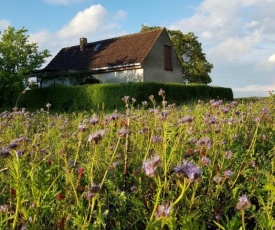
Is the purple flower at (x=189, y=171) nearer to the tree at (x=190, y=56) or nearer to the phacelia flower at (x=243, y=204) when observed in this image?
the phacelia flower at (x=243, y=204)

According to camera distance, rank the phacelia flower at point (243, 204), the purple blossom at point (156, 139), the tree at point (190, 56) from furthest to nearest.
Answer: the tree at point (190, 56) → the purple blossom at point (156, 139) → the phacelia flower at point (243, 204)

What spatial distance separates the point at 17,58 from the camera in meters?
29.1

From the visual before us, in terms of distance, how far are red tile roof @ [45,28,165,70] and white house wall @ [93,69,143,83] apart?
0.68 meters

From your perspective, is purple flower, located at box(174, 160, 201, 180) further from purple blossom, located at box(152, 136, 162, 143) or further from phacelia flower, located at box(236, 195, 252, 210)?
purple blossom, located at box(152, 136, 162, 143)

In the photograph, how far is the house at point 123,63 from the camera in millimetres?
30000

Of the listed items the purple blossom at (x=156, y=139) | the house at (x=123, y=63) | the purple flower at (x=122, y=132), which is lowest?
the purple blossom at (x=156, y=139)

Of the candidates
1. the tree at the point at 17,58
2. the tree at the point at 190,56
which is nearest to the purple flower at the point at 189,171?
the tree at the point at 17,58

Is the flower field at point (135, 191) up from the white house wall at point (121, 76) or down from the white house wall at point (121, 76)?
down

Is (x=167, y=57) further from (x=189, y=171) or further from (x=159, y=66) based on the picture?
(x=189, y=171)

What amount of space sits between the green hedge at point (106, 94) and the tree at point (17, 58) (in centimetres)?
124

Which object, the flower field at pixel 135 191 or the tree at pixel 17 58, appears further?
the tree at pixel 17 58

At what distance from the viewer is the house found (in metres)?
30.0

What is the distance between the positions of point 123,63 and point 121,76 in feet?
3.42

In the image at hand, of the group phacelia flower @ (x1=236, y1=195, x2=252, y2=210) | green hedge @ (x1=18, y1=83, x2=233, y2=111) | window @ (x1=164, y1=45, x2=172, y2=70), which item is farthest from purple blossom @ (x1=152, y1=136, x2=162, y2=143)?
window @ (x1=164, y1=45, x2=172, y2=70)
